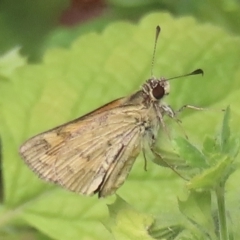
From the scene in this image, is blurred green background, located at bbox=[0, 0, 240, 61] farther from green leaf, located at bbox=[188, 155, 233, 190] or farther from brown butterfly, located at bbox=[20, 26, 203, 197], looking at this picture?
green leaf, located at bbox=[188, 155, 233, 190]

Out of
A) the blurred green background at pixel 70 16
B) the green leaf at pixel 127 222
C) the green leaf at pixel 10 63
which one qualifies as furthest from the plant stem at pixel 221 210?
the blurred green background at pixel 70 16

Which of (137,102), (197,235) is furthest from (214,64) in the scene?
(197,235)

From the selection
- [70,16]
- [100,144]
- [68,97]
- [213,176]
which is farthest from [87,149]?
[70,16]

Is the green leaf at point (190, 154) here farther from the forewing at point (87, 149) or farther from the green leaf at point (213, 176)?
the forewing at point (87, 149)

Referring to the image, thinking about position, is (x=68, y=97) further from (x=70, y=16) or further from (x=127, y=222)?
(x=70, y=16)

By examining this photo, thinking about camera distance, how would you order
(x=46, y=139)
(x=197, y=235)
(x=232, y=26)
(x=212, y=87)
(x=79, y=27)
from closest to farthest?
(x=197, y=235) < (x=46, y=139) < (x=212, y=87) < (x=232, y=26) < (x=79, y=27)

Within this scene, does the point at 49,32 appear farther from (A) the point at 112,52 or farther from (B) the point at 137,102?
(B) the point at 137,102
